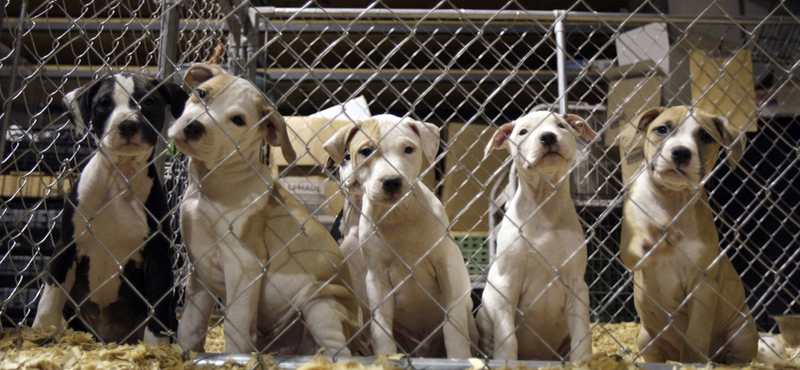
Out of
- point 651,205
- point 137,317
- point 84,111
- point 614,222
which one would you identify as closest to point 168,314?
point 137,317

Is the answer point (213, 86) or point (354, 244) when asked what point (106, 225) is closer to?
point (213, 86)

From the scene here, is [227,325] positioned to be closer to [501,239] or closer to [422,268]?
[422,268]

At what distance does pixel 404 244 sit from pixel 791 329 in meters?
2.31

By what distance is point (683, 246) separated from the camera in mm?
2348

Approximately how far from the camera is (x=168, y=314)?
2.21 metres

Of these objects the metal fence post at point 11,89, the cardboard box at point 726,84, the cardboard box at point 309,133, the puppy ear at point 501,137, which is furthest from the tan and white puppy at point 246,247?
the cardboard box at point 726,84

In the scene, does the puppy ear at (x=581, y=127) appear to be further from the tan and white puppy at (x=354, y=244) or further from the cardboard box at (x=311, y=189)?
the cardboard box at (x=311, y=189)

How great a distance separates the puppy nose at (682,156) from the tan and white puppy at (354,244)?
4.20ft

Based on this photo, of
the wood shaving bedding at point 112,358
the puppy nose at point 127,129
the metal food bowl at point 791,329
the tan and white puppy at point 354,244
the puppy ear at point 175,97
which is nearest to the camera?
the wood shaving bedding at point 112,358

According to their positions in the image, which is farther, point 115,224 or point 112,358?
point 115,224

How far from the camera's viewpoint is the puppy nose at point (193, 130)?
2029 mm

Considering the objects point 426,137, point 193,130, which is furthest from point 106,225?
point 426,137

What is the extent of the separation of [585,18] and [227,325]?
2.66 m

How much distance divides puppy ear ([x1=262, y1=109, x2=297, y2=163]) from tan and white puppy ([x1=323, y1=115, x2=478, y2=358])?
0.16 m
